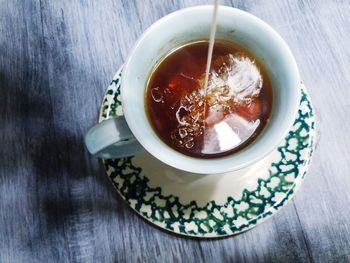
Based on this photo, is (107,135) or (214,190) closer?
(107,135)

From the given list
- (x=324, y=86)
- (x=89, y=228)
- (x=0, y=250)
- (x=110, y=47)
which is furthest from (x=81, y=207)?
(x=324, y=86)

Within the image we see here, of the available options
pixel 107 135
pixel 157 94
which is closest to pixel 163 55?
pixel 157 94

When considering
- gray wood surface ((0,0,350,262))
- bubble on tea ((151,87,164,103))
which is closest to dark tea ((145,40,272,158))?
bubble on tea ((151,87,164,103))

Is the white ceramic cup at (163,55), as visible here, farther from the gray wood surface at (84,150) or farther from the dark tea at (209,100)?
the gray wood surface at (84,150)

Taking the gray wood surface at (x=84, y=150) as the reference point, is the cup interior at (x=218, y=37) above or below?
above

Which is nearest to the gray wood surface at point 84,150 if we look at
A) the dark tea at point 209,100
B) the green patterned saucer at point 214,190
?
the green patterned saucer at point 214,190

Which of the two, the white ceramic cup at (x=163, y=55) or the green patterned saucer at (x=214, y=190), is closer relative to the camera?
the white ceramic cup at (x=163, y=55)

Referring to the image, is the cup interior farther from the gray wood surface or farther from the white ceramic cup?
the gray wood surface

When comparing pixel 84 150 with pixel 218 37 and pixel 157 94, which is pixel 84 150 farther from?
pixel 218 37
